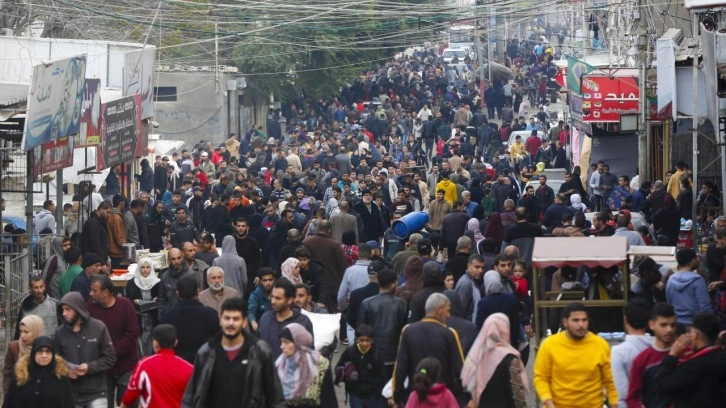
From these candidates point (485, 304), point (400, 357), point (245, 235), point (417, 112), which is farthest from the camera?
point (417, 112)

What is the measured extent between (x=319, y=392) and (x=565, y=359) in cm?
182

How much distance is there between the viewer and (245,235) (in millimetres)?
17234

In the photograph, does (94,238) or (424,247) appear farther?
(94,238)

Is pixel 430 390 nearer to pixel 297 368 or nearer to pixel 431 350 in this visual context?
pixel 431 350

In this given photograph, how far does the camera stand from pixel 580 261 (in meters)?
13.2

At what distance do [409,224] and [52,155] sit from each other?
4872mm

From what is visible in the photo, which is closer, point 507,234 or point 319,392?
point 319,392

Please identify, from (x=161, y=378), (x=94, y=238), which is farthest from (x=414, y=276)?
(x=94, y=238)

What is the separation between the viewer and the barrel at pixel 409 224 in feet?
68.7

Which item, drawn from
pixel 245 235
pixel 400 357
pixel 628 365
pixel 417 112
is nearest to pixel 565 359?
pixel 628 365

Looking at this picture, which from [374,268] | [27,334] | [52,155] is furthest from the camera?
[52,155]

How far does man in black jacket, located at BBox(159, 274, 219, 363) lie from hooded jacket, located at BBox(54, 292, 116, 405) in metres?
0.47

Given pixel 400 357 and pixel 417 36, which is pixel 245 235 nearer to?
pixel 400 357

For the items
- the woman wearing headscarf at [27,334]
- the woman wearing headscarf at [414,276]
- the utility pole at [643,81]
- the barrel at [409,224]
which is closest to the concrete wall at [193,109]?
the utility pole at [643,81]
